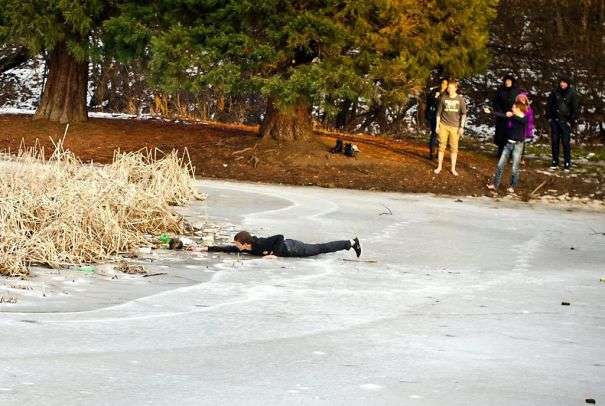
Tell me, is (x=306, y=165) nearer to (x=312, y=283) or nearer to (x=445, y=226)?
(x=445, y=226)

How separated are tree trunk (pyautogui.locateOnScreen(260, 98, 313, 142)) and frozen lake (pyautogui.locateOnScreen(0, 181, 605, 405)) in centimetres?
1139

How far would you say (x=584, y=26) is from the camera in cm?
3409

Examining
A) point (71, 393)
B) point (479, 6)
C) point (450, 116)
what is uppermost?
point (479, 6)

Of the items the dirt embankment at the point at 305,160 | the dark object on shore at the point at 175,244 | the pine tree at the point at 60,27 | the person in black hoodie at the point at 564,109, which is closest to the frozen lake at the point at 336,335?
the dark object on shore at the point at 175,244

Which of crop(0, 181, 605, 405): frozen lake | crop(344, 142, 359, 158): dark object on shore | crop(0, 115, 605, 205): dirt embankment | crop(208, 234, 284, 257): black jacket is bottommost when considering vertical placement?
crop(0, 181, 605, 405): frozen lake

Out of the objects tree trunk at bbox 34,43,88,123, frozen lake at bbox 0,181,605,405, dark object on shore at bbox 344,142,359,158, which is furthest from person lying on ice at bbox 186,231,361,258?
tree trunk at bbox 34,43,88,123

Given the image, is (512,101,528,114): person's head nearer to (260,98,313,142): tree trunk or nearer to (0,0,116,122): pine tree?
(260,98,313,142): tree trunk

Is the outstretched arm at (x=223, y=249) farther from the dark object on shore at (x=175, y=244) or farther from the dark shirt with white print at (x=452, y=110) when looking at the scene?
the dark shirt with white print at (x=452, y=110)

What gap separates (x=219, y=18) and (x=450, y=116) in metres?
5.20

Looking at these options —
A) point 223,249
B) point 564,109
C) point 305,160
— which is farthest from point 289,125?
point 223,249

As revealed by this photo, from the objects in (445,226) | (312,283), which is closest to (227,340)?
(312,283)

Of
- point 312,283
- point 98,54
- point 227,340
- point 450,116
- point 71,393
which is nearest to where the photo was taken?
point 71,393

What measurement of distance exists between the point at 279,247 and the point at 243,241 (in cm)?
39

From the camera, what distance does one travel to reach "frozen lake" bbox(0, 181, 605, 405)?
25.2ft
